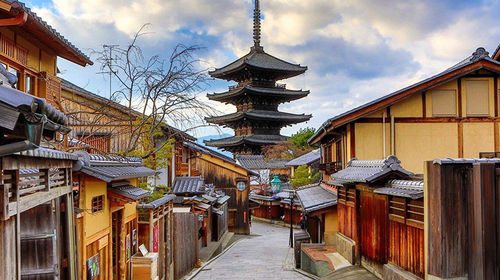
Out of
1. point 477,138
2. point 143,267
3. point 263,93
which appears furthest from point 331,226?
point 263,93

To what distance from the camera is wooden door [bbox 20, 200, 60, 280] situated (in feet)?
17.4

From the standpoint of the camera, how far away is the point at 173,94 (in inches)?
455

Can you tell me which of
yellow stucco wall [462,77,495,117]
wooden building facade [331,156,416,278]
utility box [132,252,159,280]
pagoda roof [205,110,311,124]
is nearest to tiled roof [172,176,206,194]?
wooden building facade [331,156,416,278]

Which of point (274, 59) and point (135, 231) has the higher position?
point (274, 59)

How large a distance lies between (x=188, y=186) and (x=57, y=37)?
520 inches

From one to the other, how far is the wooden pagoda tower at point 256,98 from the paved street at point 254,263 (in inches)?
812

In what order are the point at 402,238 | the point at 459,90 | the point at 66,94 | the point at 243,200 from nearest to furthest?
the point at 402,238 → the point at 459,90 → the point at 66,94 → the point at 243,200

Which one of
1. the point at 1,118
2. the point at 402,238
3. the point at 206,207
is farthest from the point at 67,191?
the point at 206,207

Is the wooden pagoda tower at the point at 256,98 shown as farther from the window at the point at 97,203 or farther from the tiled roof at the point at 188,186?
the window at the point at 97,203

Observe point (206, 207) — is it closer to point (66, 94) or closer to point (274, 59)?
point (66, 94)

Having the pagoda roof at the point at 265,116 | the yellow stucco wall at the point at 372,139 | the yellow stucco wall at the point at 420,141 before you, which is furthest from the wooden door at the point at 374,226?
the pagoda roof at the point at 265,116

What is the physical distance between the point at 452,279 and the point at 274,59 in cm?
4104

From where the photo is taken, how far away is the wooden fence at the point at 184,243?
14.8 metres

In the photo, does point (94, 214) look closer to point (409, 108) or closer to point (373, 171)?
point (373, 171)
